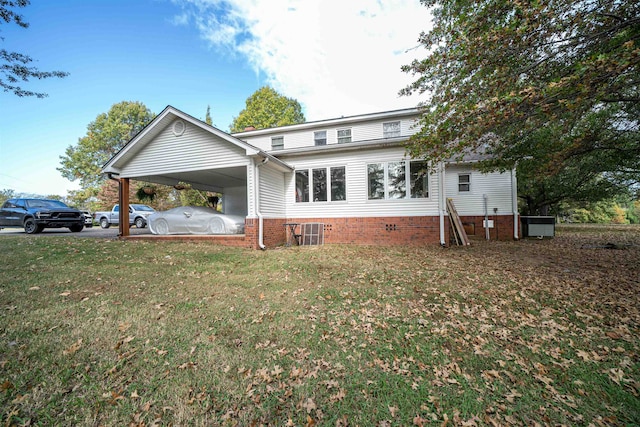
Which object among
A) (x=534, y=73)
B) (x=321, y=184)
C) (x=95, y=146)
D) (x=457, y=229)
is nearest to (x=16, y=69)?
(x=321, y=184)

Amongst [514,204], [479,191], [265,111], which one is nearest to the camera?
[514,204]

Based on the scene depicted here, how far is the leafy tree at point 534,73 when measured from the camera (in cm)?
395

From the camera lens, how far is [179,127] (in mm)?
9156

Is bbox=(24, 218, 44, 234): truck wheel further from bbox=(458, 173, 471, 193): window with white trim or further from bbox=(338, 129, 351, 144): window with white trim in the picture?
bbox=(458, 173, 471, 193): window with white trim

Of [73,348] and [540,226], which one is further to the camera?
[540,226]

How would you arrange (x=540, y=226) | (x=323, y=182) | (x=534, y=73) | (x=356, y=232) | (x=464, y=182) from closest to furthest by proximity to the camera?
(x=534, y=73), (x=356, y=232), (x=323, y=182), (x=540, y=226), (x=464, y=182)

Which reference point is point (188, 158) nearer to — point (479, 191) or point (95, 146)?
point (479, 191)

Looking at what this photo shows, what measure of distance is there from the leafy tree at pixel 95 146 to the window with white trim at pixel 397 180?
33.6 m

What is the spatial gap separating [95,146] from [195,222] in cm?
3081

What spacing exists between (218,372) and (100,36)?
13024mm

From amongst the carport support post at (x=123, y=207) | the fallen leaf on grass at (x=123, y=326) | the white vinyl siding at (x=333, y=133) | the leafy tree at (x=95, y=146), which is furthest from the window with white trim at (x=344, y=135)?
the leafy tree at (x=95, y=146)

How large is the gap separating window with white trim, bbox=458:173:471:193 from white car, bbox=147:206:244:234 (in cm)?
1007

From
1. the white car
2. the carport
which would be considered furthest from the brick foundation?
the white car

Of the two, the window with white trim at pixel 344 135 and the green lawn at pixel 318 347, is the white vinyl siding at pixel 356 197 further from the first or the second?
the green lawn at pixel 318 347
